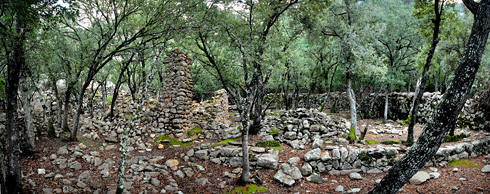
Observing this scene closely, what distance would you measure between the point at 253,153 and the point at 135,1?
6.41m

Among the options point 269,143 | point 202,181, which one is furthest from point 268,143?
point 202,181

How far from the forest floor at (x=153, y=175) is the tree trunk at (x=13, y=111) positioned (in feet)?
1.94

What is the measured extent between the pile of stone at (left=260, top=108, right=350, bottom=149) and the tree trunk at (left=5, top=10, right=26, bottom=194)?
25.5ft

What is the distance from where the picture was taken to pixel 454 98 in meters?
3.60

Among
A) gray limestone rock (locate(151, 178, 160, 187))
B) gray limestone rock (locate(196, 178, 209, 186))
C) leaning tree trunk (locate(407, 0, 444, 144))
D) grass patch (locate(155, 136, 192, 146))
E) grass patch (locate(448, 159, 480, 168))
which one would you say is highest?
leaning tree trunk (locate(407, 0, 444, 144))

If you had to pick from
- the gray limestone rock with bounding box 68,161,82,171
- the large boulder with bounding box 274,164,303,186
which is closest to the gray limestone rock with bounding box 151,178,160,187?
the gray limestone rock with bounding box 68,161,82,171

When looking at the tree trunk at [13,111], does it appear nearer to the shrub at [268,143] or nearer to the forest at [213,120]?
the forest at [213,120]

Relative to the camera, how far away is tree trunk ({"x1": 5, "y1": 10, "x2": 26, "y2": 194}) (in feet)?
14.7

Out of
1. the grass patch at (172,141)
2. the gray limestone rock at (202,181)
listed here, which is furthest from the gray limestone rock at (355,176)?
the grass patch at (172,141)

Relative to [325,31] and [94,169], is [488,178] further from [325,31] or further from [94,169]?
[94,169]

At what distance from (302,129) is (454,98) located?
6.53 meters

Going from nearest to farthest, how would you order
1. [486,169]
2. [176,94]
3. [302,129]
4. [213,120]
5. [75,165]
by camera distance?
[486,169] < [75,165] < [302,129] < [176,94] < [213,120]

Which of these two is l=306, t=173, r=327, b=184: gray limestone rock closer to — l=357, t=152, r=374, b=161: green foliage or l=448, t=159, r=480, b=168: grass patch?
l=357, t=152, r=374, b=161: green foliage

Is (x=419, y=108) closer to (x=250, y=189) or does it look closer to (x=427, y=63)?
(x=427, y=63)
